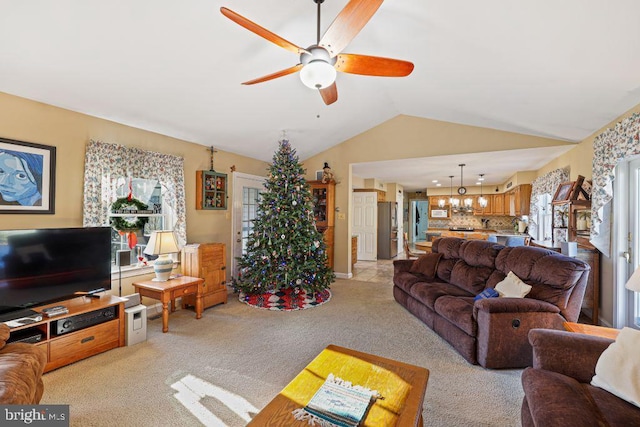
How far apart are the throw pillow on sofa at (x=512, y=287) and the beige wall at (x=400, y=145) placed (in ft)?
8.34

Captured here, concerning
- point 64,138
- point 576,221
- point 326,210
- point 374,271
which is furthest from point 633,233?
point 64,138

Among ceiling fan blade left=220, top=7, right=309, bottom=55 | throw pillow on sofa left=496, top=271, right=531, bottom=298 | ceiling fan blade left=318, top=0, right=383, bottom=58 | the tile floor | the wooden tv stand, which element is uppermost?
ceiling fan blade left=318, top=0, right=383, bottom=58

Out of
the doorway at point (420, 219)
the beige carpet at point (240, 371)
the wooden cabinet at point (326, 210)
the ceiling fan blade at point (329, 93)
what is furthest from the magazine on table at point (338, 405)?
the doorway at point (420, 219)

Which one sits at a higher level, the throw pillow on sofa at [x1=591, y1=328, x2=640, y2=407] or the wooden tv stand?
the throw pillow on sofa at [x1=591, y1=328, x2=640, y2=407]

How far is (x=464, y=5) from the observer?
207 cm

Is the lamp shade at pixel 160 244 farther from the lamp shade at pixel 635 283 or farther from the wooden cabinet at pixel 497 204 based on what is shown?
the wooden cabinet at pixel 497 204

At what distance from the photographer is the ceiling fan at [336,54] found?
1685 millimetres

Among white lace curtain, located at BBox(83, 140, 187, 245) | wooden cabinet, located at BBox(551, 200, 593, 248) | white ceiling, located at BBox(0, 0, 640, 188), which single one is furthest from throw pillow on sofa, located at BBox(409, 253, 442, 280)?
white lace curtain, located at BBox(83, 140, 187, 245)

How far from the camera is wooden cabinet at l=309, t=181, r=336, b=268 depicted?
598 centimetres

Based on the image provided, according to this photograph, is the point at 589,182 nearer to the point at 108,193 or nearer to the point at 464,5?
the point at 464,5

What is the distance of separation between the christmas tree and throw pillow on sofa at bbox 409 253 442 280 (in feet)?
4.49

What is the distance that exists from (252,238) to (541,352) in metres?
→ 3.86

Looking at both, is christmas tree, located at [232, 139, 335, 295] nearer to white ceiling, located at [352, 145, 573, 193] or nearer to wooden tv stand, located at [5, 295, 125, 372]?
wooden tv stand, located at [5, 295, 125, 372]

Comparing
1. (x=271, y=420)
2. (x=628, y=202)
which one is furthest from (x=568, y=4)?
(x=271, y=420)
